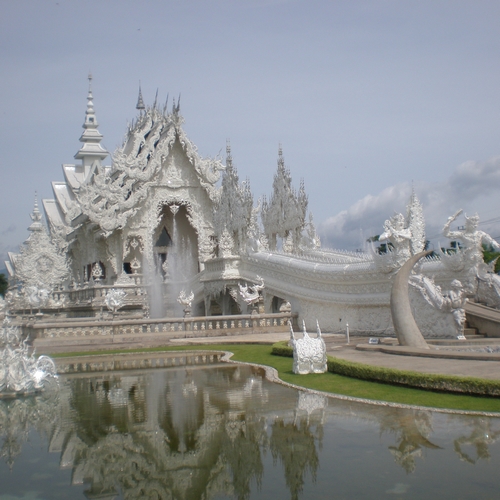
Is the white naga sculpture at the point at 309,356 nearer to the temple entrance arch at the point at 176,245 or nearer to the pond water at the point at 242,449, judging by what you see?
the pond water at the point at 242,449

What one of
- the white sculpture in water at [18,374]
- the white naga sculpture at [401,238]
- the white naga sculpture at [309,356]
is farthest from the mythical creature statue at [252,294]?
the white sculpture in water at [18,374]

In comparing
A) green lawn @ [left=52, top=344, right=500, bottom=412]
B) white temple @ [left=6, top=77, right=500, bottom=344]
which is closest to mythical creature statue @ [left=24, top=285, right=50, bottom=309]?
white temple @ [left=6, top=77, right=500, bottom=344]

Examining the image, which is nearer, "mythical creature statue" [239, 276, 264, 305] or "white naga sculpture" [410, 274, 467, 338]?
"white naga sculpture" [410, 274, 467, 338]

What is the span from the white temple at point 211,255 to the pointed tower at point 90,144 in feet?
34.9

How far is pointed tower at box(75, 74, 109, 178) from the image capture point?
4447 cm

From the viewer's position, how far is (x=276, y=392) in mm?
9508

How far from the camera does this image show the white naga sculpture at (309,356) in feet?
35.9

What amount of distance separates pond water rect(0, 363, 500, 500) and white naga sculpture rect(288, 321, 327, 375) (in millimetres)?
1474

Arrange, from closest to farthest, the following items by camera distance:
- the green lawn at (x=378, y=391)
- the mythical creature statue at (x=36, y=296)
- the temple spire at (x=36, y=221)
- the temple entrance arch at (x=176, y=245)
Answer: the green lawn at (x=378, y=391)
the mythical creature statue at (x=36, y=296)
the temple entrance arch at (x=176, y=245)
the temple spire at (x=36, y=221)

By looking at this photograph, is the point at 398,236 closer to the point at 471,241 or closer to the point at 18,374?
the point at 471,241

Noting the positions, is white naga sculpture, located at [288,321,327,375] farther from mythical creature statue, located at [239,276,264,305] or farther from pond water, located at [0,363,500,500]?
mythical creature statue, located at [239,276,264,305]

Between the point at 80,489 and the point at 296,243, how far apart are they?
21081 millimetres

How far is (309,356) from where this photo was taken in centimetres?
1097

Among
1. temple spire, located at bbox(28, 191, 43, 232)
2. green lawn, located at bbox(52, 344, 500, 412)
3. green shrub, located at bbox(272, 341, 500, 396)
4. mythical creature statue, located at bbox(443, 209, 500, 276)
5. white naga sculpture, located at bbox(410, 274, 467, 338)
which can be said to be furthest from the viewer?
temple spire, located at bbox(28, 191, 43, 232)
